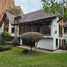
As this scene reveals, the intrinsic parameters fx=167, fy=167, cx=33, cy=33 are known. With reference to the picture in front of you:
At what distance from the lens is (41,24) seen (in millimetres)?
27328

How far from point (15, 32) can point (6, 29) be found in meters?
4.25

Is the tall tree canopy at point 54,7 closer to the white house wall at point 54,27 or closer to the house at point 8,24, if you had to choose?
the white house wall at point 54,27

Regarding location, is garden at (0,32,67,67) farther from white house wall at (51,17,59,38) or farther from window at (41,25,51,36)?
window at (41,25,51,36)

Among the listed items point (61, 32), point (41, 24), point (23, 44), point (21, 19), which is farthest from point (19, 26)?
point (61, 32)

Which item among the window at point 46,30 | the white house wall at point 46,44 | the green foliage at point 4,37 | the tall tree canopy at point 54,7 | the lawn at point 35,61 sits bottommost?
the lawn at point 35,61

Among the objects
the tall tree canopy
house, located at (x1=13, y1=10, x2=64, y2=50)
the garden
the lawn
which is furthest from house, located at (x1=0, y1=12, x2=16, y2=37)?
the tall tree canopy

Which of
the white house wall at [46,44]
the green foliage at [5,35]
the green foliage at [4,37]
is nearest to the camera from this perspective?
the white house wall at [46,44]

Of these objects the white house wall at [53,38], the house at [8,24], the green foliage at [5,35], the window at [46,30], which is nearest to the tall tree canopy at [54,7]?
the white house wall at [53,38]

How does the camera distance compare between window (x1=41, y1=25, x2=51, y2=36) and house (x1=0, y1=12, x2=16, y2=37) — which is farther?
house (x1=0, y1=12, x2=16, y2=37)

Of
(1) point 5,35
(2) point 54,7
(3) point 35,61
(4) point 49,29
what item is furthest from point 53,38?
(2) point 54,7

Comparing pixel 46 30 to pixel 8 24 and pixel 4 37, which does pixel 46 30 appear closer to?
pixel 4 37

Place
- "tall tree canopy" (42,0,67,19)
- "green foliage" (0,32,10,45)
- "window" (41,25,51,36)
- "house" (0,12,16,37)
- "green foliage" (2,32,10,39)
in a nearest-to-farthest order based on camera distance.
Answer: "tall tree canopy" (42,0,67,19), "window" (41,25,51,36), "green foliage" (0,32,10,45), "green foliage" (2,32,10,39), "house" (0,12,16,37)

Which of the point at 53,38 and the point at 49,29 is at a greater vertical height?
the point at 49,29

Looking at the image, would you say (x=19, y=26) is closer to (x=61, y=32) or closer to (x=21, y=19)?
(x=21, y=19)
